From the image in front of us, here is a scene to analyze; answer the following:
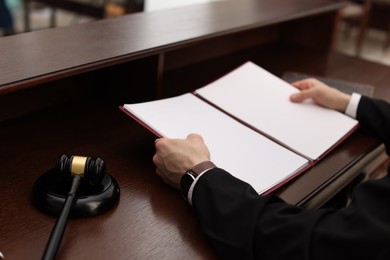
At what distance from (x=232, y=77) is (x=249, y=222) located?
556 mm

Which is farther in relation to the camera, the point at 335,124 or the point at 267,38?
the point at 267,38

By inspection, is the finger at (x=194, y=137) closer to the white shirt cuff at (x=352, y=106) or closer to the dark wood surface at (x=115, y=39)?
the dark wood surface at (x=115, y=39)

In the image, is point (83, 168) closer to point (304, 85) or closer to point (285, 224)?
point (285, 224)

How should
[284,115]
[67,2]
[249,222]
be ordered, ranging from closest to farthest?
1. [249,222]
2. [284,115]
3. [67,2]

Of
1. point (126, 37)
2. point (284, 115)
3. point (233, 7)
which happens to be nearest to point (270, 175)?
point (284, 115)

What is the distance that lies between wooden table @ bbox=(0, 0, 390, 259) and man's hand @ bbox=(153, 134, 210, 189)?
4cm

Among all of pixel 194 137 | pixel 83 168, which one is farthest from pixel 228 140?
pixel 83 168

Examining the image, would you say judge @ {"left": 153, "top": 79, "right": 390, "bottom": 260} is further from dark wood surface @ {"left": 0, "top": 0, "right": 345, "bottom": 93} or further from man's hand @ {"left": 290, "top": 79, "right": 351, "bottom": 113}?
man's hand @ {"left": 290, "top": 79, "right": 351, "bottom": 113}

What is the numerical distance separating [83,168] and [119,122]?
0.33 meters

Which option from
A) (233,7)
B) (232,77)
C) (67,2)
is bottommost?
(67,2)

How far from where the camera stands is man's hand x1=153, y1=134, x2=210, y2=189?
84cm

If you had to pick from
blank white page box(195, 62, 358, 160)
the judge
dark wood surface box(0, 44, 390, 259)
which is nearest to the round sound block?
dark wood surface box(0, 44, 390, 259)

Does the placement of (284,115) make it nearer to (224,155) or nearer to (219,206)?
(224,155)

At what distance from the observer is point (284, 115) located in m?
1.11
